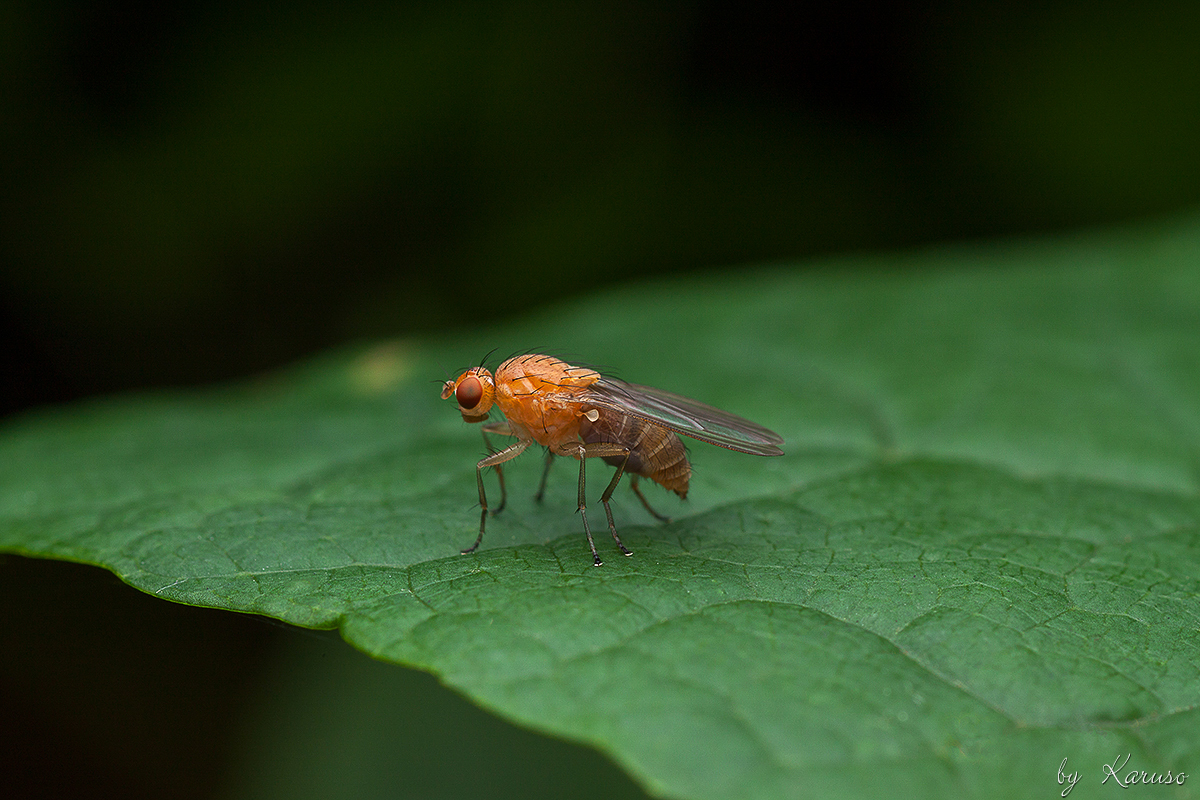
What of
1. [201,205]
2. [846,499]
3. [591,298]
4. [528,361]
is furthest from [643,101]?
[846,499]

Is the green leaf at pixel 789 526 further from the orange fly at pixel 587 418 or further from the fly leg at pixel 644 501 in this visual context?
the orange fly at pixel 587 418

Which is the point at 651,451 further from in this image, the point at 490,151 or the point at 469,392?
the point at 490,151

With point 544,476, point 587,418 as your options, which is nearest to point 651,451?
point 587,418

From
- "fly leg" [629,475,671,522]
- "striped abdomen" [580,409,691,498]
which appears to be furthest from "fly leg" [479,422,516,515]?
"fly leg" [629,475,671,522]

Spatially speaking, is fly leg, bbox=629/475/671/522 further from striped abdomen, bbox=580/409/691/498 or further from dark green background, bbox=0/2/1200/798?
dark green background, bbox=0/2/1200/798
